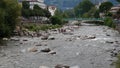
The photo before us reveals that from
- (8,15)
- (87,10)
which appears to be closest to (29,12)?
(8,15)

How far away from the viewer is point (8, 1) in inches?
1666

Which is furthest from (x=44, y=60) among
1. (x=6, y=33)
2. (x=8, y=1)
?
(x=8, y=1)

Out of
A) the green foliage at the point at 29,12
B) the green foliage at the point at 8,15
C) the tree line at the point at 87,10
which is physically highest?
the green foliage at the point at 8,15

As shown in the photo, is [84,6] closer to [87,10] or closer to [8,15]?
[87,10]

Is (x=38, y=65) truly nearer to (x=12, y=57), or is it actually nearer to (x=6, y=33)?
(x=12, y=57)

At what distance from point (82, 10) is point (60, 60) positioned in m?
147

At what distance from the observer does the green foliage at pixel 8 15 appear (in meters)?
38.2

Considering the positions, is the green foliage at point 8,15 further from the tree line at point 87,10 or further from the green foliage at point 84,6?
the green foliage at point 84,6

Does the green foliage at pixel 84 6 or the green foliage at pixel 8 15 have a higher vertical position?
the green foliage at pixel 8 15

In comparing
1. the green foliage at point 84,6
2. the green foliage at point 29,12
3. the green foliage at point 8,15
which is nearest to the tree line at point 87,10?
the green foliage at point 84,6

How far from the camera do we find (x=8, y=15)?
41.6 meters

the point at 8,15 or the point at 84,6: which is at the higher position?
the point at 8,15

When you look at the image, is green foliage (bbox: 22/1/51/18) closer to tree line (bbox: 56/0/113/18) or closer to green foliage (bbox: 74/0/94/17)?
tree line (bbox: 56/0/113/18)

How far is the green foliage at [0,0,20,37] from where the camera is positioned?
125 ft
